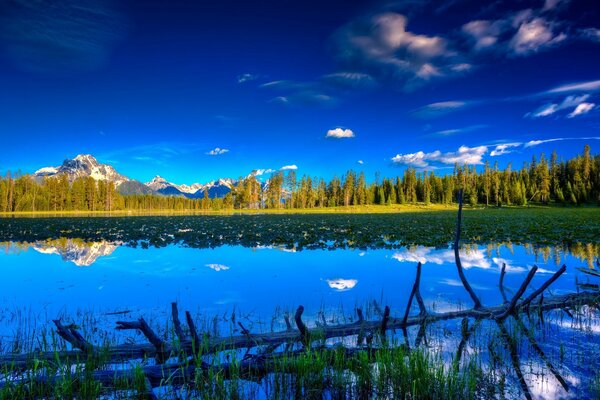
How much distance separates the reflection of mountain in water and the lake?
0.06 metres

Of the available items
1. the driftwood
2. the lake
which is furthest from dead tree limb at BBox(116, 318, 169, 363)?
the lake

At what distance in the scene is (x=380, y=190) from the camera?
116 metres

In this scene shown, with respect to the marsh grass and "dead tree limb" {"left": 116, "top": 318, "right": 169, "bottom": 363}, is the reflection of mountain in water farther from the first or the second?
the marsh grass

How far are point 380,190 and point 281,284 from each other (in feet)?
354

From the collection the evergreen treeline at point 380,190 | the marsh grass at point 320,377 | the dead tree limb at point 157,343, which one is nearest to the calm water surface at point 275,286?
the marsh grass at point 320,377

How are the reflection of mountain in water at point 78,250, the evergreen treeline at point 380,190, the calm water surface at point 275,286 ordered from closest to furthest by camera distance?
the calm water surface at point 275,286 → the reflection of mountain in water at point 78,250 → the evergreen treeline at point 380,190

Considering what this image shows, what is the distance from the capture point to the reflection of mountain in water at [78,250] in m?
16.2

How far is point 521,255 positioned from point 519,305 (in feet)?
→ 37.6

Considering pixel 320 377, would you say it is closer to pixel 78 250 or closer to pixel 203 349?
pixel 203 349

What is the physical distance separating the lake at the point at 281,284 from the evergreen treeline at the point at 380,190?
88.7 m

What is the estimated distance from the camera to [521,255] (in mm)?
17141

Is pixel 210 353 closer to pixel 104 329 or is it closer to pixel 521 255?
pixel 104 329

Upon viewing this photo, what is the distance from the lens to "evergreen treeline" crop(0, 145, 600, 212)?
94.3 metres

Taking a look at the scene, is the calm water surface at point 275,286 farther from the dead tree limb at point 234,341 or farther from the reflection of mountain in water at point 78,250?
the dead tree limb at point 234,341
